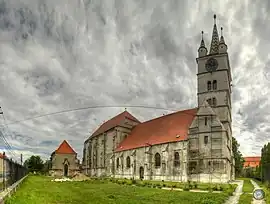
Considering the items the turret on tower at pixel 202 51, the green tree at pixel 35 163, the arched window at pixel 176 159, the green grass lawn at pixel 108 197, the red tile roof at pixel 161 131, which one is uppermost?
the turret on tower at pixel 202 51

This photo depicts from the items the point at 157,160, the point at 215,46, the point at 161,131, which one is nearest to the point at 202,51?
the point at 215,46

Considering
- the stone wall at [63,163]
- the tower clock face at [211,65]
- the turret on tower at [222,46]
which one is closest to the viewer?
the tower clock face at [211,65]

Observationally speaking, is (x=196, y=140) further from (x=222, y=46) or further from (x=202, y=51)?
(x=222, y=46)

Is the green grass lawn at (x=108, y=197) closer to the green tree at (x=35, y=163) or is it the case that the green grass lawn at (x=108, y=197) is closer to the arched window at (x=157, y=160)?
the arched window at (x=157, y=160)

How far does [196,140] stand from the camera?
145 feet

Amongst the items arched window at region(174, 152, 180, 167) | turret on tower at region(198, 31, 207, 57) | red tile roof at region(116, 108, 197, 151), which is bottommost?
arched window at region(174, 152, 180, 167)

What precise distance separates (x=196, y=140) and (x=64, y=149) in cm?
4665

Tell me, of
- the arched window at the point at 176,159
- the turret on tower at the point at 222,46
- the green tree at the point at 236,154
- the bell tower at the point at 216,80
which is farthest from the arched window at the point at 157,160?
the green tree at the point at 236,154

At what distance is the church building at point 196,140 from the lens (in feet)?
141

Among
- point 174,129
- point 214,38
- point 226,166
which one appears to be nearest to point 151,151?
point 174,129

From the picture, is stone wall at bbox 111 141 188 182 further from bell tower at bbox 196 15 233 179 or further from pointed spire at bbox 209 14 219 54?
pointed spire at bbox 209 14 219 54

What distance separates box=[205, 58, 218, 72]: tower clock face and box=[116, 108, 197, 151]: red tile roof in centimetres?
697

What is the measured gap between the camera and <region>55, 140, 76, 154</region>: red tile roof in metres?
80.1

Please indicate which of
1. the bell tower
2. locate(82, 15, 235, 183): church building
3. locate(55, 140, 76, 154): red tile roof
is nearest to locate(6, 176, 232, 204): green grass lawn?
locate(82, 15, 235, 183): church building
